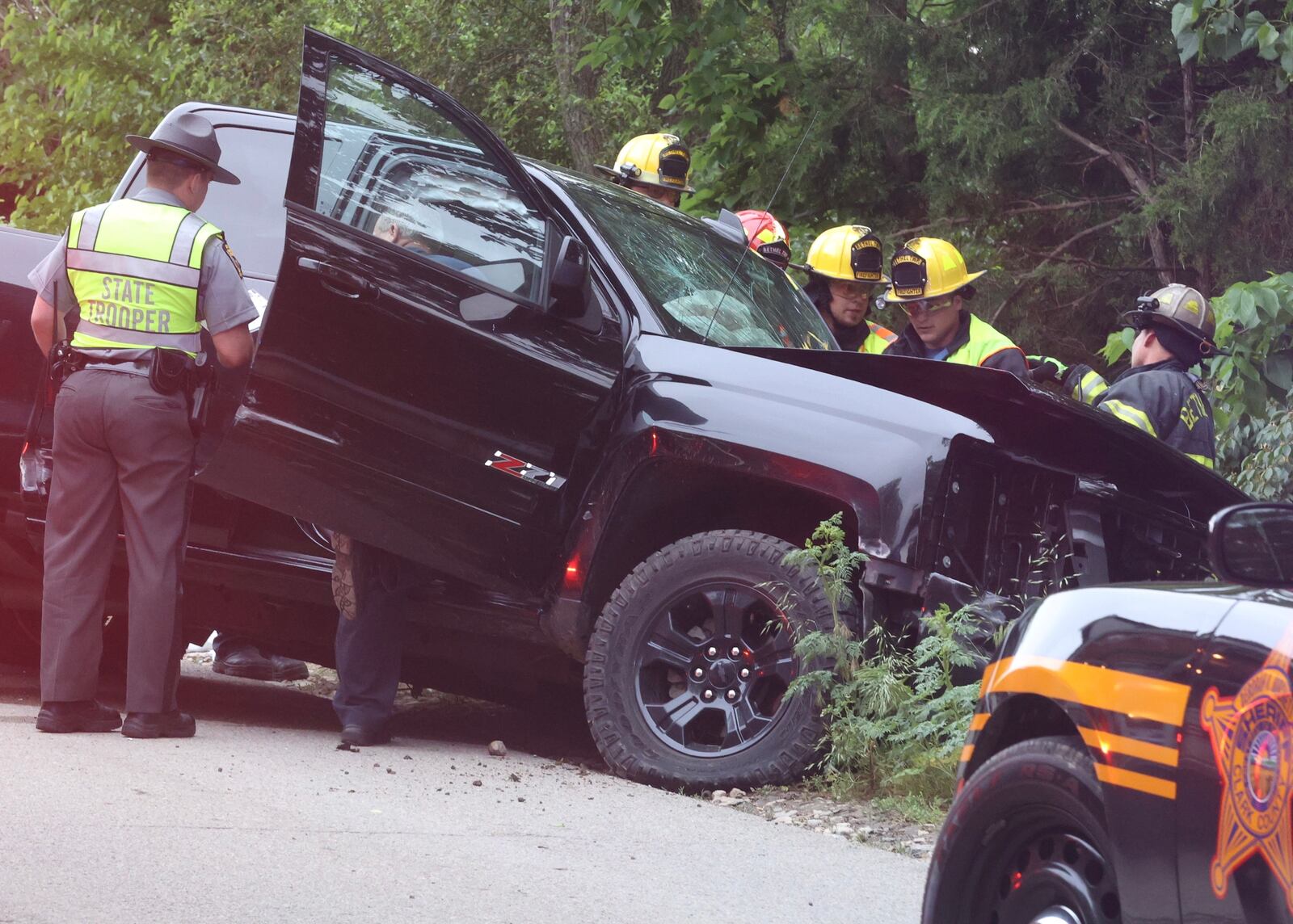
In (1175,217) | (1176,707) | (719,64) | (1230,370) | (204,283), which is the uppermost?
(719,64)

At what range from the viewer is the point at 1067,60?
1087cm

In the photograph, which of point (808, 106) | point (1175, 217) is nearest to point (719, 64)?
point (808, 106)

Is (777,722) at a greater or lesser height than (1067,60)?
lesser

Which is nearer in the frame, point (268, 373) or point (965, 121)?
point (268, 373)

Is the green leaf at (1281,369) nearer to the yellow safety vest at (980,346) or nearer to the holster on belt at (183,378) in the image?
the yellow safety vest at (980,346)

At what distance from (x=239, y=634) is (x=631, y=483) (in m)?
1.81

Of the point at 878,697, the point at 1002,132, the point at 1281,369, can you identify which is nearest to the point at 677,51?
the point at 1002,132

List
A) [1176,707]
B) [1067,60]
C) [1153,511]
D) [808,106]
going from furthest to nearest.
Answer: [808,106] → [1067,60] → [1153,511] → [1176,707]

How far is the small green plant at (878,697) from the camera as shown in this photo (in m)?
5.34

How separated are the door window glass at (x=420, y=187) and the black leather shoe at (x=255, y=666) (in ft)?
8.87

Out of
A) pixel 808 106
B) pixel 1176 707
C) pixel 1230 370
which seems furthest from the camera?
pixel 808 106

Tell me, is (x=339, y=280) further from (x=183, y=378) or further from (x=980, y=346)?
(x=980, y=346)

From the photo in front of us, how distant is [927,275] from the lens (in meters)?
7.38

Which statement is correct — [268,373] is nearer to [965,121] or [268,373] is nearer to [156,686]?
[156,686]
